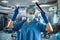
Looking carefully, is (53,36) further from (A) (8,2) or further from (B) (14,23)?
(A) (8,2)

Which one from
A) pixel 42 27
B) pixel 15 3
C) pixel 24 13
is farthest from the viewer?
pixel 15 3

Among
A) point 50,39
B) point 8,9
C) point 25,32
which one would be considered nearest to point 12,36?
point 8,9

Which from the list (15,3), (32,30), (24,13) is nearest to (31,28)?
A: (32,30)

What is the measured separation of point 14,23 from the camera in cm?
156

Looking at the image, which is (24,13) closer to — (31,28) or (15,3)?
(15,3)

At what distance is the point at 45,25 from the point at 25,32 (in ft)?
0.72

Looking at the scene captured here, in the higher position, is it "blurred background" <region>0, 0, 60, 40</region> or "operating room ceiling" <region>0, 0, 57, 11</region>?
"operating room ceiling" <region>0, 0, 57, 11</region>

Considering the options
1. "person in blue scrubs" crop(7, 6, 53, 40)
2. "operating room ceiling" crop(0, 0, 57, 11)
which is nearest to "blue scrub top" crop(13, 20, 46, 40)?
"person in blue scrubs" crop(7, 6, 53, 40)

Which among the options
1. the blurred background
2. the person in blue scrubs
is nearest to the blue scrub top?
the person in blue scrubs

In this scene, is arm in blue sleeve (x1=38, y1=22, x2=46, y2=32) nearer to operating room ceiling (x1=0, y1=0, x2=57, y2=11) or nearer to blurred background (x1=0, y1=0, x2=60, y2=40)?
blurred background (x1=0, y1=0, x2=60, y2=40)

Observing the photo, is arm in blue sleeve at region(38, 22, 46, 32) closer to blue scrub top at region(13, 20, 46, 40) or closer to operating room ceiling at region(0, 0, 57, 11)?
blue scrub top at region(13, 20, 46, 40)

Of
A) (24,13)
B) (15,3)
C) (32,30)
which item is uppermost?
(15,3)

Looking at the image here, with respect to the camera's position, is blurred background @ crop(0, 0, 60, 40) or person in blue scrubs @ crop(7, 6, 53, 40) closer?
person in blue scrubs @ crop(7, 6, 53, 40)

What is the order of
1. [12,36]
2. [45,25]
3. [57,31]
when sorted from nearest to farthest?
[45,25], [57,31], [12,36]
